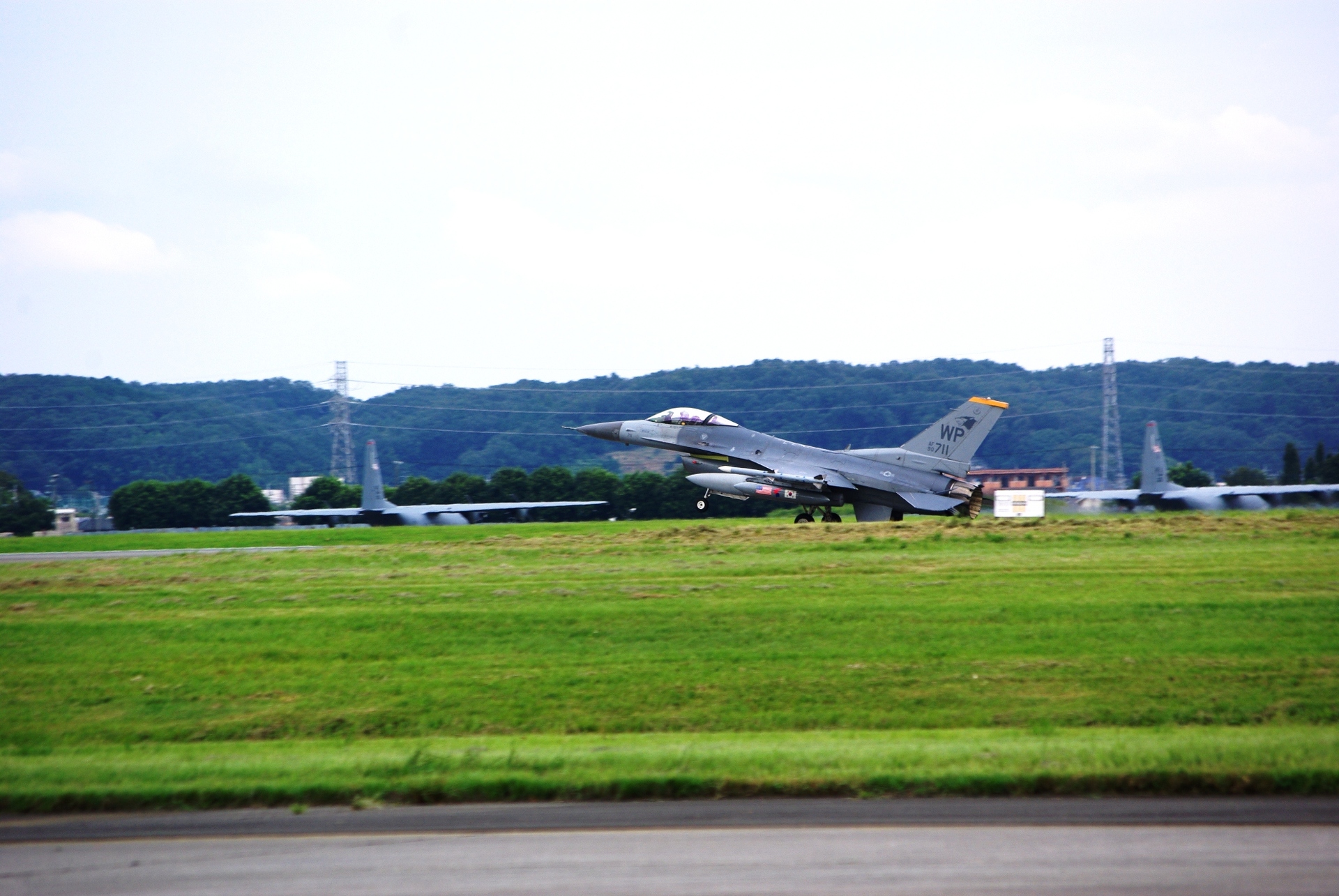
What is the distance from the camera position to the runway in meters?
6.84

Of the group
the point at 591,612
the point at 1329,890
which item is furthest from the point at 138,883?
the point at 591,612

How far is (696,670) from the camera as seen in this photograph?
14688 millimetres

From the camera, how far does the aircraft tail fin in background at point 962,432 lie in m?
35.5

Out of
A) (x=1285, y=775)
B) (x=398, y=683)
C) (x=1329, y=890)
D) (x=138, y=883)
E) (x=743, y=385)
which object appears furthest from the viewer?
(x=743, y=385)

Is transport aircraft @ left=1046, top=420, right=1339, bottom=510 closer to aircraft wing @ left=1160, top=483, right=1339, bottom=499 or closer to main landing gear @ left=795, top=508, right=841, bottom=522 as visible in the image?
aircraft wing @ left=1160, top=483, right=1339, bottom=499

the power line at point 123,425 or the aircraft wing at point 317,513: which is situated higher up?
the power line at point 123,425

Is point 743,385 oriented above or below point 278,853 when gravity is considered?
above

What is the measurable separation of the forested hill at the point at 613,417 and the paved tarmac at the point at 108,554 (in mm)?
63097

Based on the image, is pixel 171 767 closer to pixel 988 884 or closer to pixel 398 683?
pixel 398 683

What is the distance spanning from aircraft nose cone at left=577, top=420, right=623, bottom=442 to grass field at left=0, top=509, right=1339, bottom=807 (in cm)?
1605

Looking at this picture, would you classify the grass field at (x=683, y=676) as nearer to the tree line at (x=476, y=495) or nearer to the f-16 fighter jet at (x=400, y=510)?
the f-16 fighter jet at (x=400, y=510)

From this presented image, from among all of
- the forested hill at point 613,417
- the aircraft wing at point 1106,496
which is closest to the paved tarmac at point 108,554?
the aircraft wing at point 1106,496

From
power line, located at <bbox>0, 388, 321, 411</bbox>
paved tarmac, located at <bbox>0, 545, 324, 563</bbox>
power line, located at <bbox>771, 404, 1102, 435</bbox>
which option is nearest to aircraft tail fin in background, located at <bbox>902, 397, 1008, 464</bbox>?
paved tarmac, located at <bbox>0, 545, 324, 563</bbox>

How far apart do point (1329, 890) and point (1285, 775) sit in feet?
9.93
